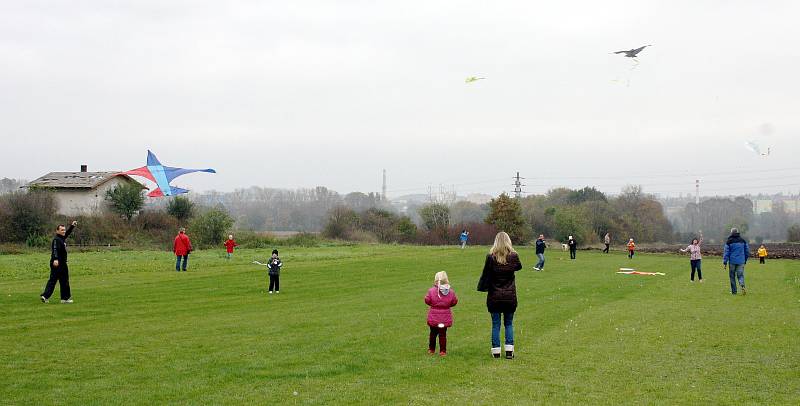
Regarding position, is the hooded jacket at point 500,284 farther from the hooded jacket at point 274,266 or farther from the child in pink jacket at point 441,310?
the hooded jacket at point 274,266

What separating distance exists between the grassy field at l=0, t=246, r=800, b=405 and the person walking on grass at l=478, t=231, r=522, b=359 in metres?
0.39

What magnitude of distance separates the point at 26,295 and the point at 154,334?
8.56 m

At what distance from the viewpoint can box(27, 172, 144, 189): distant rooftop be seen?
6994cm

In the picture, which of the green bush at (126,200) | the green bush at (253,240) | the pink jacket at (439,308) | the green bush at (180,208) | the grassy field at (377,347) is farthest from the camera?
the green bush at (180,208)

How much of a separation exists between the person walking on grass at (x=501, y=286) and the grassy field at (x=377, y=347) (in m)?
0.39

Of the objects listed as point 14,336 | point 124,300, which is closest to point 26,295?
point 124,300

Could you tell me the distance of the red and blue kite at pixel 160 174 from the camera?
→ 3034 cm

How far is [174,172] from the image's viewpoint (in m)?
31.7

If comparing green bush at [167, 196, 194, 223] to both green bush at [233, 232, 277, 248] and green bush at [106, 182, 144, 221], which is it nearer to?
green bush at [106, 182, 144, 221]

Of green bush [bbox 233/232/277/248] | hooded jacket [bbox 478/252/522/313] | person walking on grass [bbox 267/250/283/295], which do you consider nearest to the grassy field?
→ person walking on grass [bbox 267/250/283/295]

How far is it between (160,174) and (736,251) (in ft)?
74.3

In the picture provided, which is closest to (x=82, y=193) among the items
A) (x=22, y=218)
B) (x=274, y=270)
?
(x=22, y=218)

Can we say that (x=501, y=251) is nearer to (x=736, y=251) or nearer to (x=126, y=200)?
(x=736, y=251)

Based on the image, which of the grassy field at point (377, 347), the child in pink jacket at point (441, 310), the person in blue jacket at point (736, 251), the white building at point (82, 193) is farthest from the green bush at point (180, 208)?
the child in pink jacket at point (441, 310)
